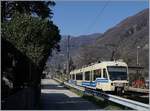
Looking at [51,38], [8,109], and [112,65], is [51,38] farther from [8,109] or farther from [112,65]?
[8,109]

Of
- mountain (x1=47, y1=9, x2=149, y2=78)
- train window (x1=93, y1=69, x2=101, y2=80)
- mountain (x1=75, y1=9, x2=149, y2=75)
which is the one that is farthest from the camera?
mountain (x1=47, y1=9, x2=149, y2=78)

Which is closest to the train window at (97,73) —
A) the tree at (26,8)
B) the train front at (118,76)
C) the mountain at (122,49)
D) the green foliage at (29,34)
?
the train front at (118,76)

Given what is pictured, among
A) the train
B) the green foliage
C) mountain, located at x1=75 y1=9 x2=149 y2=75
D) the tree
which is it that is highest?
mountain, located at x1=75 y1=9 x2=149 y2=75

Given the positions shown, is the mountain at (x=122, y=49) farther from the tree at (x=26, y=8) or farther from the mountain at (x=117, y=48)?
the tree at (x=26, y=8)

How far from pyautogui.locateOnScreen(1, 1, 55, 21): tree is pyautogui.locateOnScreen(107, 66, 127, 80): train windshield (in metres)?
6.94

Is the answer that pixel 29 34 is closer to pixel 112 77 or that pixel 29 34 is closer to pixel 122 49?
pixel 112 77

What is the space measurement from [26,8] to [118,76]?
9079 millimetres

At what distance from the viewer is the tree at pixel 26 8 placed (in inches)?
1477

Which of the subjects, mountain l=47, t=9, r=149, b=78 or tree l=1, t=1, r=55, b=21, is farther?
mountain l=47, t=9, r=149, b=78

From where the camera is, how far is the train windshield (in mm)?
41503

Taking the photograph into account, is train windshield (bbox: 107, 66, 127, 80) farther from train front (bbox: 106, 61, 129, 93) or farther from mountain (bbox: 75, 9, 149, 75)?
mountain (bbox: 75, 9, 149, 75)

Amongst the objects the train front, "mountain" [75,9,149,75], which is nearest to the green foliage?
the train front

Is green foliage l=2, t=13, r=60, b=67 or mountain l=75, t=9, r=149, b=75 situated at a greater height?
mountain l=75, t=9, r=149, b=75

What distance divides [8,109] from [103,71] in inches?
1053
